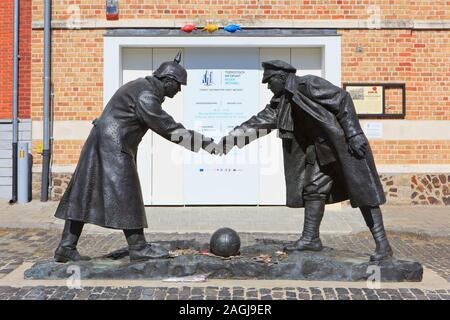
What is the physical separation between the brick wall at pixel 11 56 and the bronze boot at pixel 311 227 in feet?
26.2

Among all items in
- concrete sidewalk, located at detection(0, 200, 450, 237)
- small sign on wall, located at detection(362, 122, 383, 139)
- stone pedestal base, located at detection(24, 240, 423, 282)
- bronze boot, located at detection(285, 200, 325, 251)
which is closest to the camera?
stone pedestal base, located at detection(24, 240, 423, 282)

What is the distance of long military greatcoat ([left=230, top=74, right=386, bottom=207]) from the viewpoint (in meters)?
5.34

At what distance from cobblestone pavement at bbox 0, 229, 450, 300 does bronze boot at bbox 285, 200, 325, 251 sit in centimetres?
86

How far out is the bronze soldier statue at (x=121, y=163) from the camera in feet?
17.1

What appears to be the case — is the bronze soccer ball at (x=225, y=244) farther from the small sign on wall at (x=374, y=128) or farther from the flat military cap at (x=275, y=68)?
the small sign on wall at (x=374, y=128)

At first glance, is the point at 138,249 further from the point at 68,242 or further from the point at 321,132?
the point at 321,132

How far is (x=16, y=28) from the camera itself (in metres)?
11.9

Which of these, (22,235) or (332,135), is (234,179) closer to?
(22,235)

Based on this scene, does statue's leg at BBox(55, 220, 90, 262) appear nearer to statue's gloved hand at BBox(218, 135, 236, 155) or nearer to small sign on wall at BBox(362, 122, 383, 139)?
statue's gloved hand at BBox(218, 135, 236, 155)

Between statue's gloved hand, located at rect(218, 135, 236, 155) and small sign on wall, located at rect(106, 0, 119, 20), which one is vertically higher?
small sign on wall, located at rect(106, 0, 119, 20)

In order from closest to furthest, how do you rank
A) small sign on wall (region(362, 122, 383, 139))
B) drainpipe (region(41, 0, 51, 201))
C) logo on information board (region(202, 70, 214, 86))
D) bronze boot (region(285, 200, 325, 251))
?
bronze boot (region(285, 200, 325, 251))
drainpipe (region(41, 0, 51, 201))
small sign on wall (region(362, 122, 383, 139))
logo on information board (region(202, 70, 214, 86))

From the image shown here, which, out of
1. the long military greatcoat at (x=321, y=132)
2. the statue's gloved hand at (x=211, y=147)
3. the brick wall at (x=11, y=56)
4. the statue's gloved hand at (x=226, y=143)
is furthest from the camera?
the brick wall at (x=11, y=56)

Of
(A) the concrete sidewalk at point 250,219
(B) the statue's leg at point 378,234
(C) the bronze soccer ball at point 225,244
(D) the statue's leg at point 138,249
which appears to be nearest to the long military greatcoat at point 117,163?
(D) the statue's leg at point 138,249

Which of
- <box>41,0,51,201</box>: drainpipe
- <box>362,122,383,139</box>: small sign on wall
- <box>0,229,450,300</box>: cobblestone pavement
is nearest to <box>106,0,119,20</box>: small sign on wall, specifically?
<box>41,0,51,201</box>: drainpipe
